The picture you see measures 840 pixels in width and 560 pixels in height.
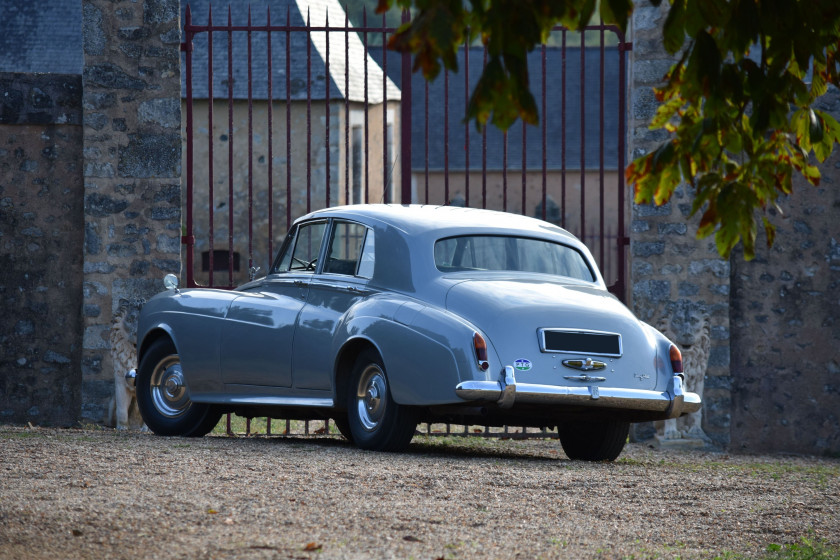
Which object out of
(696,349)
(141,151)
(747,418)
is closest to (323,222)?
(141,151)

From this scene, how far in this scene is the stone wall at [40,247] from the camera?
9.87m

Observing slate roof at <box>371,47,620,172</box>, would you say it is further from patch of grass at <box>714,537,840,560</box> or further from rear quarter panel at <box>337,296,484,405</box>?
Answer: patch of grass at <box>714,537,840,560</box>

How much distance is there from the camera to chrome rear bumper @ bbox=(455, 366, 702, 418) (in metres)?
6.55

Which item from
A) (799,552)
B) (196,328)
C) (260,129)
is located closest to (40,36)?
(260,129)

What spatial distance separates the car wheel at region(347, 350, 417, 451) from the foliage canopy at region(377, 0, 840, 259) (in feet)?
9.32

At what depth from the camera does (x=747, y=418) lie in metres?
9.81

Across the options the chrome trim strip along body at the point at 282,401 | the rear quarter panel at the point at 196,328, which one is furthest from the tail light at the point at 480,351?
the rear quarter panel at the point at 196,328

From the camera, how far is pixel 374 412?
284 inches

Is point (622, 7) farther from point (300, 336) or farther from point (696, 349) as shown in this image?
point (696, 349)

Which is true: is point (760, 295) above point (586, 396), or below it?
above

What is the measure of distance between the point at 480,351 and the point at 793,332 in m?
4.17

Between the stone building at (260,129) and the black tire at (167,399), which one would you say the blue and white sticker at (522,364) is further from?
the stone building at (260,129)

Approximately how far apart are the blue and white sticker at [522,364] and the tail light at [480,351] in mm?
173

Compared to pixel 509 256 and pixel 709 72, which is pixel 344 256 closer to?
pixel 509 256
